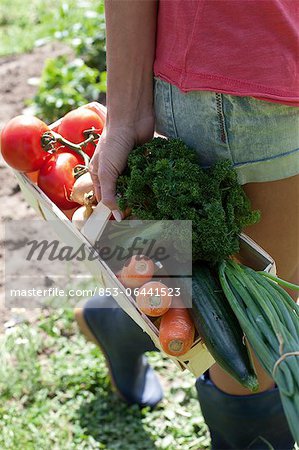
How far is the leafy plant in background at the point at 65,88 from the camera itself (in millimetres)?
4652

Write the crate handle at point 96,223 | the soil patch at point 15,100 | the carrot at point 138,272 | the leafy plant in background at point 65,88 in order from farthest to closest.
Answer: the leafy plant in background at point 65,88
the soil patch at point 15,100
the crate handle at point 96,223
the carrot at point 138,272

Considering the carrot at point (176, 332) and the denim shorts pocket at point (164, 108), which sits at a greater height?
the denim shorts pocket at point (164, 108)

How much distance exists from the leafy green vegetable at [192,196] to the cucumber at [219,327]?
8cm

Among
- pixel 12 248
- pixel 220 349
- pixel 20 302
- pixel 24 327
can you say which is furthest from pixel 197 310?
pixel 12 248

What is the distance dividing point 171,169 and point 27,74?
151 inches

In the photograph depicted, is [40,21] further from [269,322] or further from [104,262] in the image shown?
[269,322]

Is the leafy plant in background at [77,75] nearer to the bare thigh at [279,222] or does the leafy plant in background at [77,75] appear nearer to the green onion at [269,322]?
the bare thigh at [279,222]

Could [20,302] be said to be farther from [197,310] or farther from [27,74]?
[27,74]

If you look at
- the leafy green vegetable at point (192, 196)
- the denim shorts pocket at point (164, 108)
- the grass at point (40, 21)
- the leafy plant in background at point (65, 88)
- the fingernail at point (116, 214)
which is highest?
the denim shorts pocket at point (164, 108)

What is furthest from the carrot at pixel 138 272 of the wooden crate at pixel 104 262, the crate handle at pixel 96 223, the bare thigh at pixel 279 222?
the bare thigh at pixel 279 222

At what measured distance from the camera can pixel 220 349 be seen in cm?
180

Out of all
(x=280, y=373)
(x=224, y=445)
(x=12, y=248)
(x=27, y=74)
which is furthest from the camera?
(x=27, y=74)

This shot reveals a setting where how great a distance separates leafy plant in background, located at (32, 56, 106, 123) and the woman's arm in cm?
253

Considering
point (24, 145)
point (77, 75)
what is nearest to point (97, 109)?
point (24, 145)
